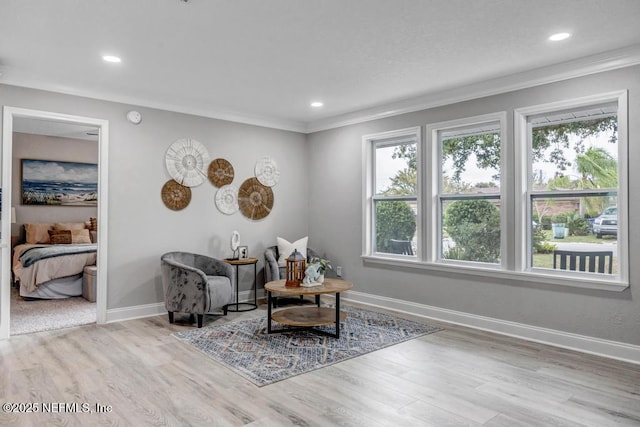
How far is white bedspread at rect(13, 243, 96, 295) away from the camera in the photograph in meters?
5.72

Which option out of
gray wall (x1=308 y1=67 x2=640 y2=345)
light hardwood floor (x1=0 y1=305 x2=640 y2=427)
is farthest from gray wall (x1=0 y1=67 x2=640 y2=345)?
light hardwood floor (x1=0 y1=305 x2=640 y2=427)

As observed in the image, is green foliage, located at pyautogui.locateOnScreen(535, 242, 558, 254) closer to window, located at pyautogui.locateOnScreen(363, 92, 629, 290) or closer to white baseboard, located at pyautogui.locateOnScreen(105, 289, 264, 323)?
window, located at pyautogui.locateOnScreen(363, 92, 629, 290)

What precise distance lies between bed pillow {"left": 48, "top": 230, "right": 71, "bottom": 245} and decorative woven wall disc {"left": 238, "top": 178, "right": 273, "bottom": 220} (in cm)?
349

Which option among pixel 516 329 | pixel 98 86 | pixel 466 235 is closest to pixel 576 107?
pixel 466 235

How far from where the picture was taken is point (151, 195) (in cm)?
503

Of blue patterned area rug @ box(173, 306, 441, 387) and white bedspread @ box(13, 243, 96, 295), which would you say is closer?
blue patterned area rug @ box(173, 306, 441, 387)

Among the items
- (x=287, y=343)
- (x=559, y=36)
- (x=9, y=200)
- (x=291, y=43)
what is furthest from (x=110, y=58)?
(x=559, y=36)

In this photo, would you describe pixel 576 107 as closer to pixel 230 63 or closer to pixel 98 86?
pixel 230 63

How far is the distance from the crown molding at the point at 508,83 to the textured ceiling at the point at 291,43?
73mm

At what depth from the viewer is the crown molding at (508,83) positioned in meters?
3.51

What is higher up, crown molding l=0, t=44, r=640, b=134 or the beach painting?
crown molding l=0, t=44, r=640, b=134

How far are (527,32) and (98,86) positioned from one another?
421 centimetres

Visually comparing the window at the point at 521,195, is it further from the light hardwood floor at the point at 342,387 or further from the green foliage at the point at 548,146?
the light hardwood floor at the point at 342,387

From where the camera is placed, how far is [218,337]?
412cm
